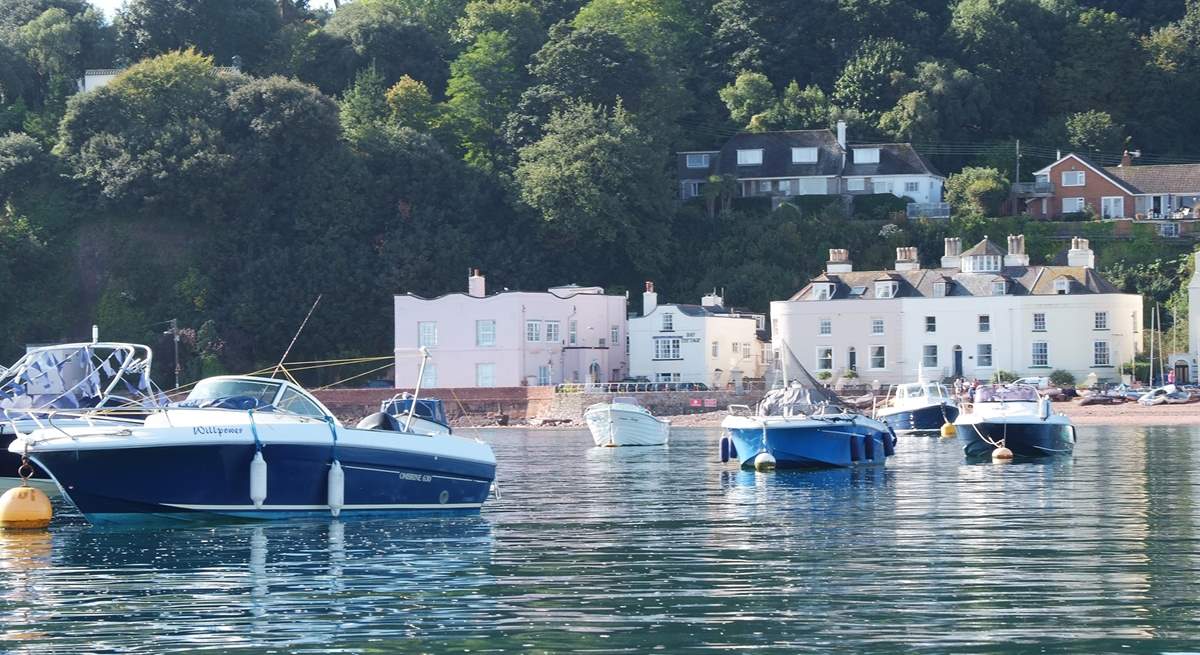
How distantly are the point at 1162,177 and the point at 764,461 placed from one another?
64.4 meters

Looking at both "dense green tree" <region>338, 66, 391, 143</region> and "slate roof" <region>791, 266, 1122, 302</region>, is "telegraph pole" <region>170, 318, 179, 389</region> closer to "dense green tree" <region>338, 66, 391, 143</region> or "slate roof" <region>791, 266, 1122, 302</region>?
"dense green tree" <region>338, 66, 391, 143</region>

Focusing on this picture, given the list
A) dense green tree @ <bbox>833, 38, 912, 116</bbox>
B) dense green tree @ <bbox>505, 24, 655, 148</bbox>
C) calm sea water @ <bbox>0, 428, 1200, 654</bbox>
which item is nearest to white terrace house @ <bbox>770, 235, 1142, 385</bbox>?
dense green tree @ <bbox>505, 24, 655, 148</bbox>

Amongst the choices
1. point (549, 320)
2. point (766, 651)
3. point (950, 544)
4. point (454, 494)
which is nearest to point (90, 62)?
point (549, 320)

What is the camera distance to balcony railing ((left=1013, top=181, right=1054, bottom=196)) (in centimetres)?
10394

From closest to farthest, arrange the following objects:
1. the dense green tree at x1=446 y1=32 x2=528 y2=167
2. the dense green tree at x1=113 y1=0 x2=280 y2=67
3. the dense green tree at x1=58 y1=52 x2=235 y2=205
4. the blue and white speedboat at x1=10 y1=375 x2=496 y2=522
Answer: the blue and white speedboat at x1=10 y1=375 x2=496 y2=522 < the dense green tree at x1=58 y1=52 x2=235 y2=205 < the dense green tree at x1=446 y1=32 x2=528 y2=167 < the dense green tree at x1=113 y1=0 x2=280 y2=67

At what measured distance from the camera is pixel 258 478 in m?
31.3

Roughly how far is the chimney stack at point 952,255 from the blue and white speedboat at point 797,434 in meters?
44.6

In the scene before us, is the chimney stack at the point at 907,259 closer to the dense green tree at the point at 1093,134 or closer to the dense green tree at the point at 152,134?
the dense green tree at the point at 1093,134

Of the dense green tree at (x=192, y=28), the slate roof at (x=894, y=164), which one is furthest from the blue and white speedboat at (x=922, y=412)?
the dense green tree at (x=192, y=28)

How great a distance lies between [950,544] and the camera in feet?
93.8

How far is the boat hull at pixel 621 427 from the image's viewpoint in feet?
217

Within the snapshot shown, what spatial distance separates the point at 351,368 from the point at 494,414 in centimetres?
934

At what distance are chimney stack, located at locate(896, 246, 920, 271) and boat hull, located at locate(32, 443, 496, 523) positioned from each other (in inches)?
2449

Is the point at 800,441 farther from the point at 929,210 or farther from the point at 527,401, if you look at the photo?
the point at 929,210
